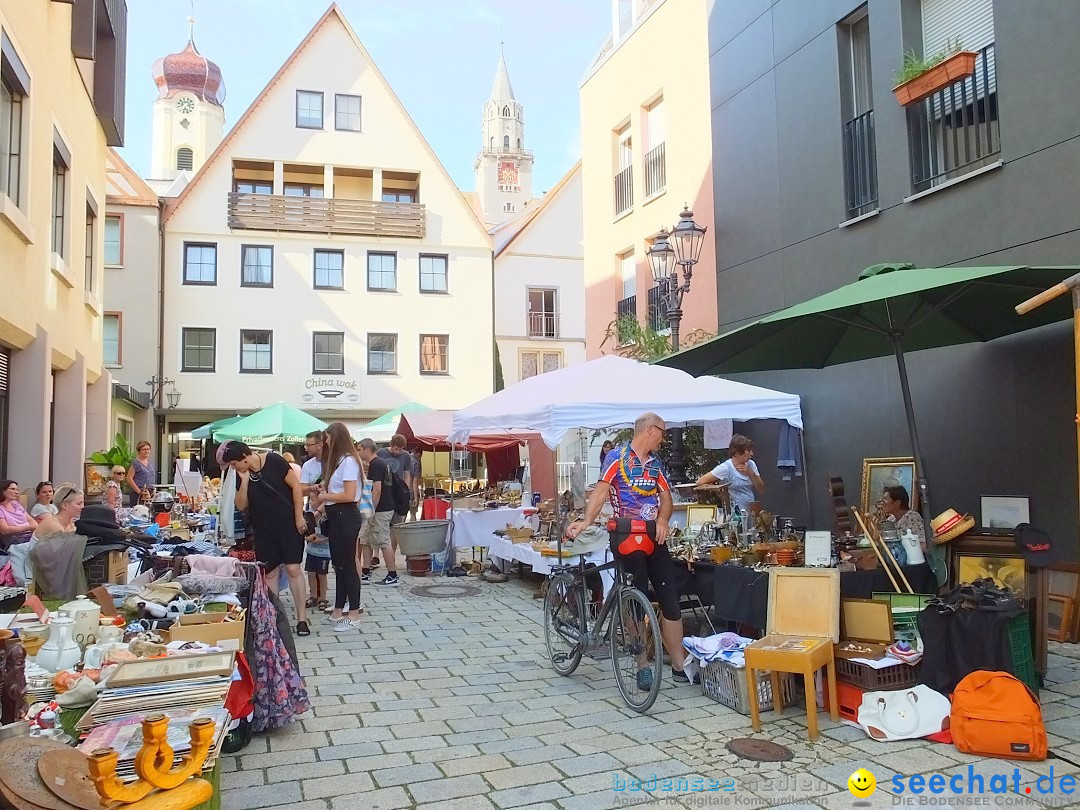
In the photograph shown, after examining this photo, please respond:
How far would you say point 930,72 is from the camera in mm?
8180

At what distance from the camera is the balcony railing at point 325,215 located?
26.1 meters

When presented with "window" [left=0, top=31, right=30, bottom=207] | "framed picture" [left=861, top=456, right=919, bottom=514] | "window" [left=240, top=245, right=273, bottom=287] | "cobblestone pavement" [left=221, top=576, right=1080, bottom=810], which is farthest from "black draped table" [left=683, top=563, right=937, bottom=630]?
"window" [left=240, top=245, right=273, bottom=287]

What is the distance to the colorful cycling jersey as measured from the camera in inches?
224

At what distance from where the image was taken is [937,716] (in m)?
4.64

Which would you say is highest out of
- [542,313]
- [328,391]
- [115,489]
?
[542,313]

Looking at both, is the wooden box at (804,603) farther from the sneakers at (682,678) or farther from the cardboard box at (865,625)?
the sneakers at (682,678)

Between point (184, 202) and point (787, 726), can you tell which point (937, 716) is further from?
point (184, 202)

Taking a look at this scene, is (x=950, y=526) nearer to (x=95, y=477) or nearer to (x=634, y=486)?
(x=634, y=486)

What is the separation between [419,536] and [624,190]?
7.69 meters

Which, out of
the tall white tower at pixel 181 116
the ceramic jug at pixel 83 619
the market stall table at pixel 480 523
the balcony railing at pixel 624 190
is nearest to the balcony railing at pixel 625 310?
the balcony railing at pixel 624 190

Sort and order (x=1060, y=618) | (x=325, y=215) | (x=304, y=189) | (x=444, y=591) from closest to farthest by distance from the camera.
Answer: (x=1060, y=618)
(x=444, y=591)
(x=325, y=215)
(x=304, y=189)

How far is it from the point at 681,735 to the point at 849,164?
23.1 feet

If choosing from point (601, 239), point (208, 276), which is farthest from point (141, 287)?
point (601, 239)

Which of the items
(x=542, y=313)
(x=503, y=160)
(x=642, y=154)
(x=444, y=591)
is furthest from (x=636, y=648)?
(x=503, y=160)
